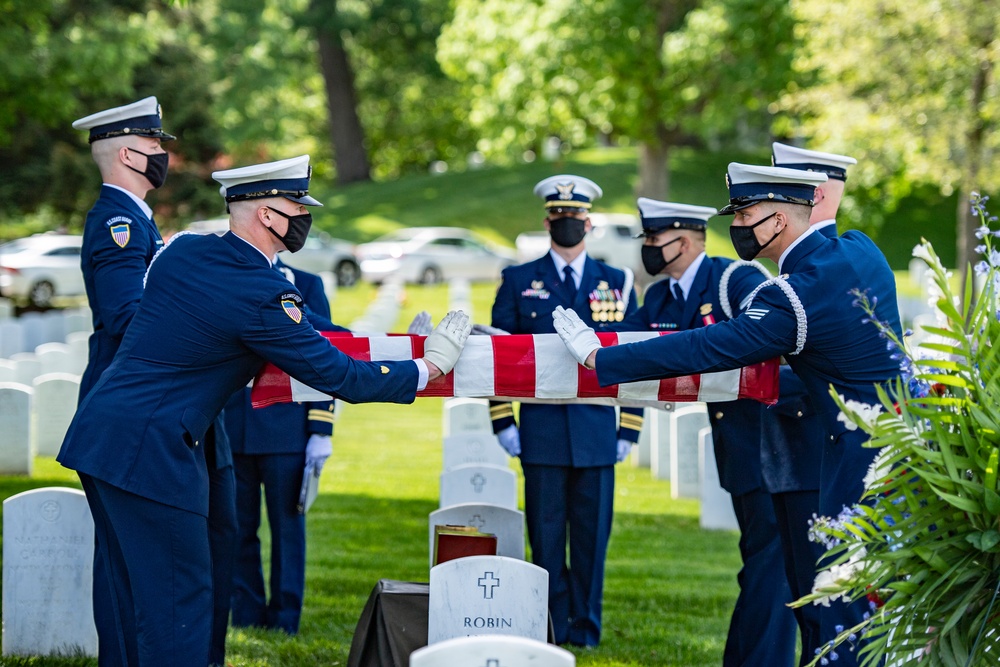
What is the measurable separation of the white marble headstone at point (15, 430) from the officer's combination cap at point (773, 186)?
8.35 metres

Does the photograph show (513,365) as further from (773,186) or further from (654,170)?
(654,170)

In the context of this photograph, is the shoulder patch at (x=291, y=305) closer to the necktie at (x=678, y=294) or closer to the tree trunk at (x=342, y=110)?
the necktie at (x=678, y=294)

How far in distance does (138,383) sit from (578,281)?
299 cm

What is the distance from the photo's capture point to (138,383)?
451 centimetres

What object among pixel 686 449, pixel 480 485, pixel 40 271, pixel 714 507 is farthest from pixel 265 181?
pixel 40 271

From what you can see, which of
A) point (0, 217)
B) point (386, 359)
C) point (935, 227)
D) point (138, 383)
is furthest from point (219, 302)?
point (935, 227)

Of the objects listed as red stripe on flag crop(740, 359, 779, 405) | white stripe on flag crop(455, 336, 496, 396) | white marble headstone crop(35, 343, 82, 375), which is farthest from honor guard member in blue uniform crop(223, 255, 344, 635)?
white marble headstone crop(35, 343, 82, 375)

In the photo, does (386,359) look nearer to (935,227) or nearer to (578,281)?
(578,281)

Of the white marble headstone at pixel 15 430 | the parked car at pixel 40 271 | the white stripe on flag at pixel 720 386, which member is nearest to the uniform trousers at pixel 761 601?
the white stripe on flag at pixel 720 386

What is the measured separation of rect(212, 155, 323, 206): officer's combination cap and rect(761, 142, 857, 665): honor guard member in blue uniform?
6.88 feet

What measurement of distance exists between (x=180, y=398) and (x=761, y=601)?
2812 millimetres

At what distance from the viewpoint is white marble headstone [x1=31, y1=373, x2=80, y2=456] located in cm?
1233

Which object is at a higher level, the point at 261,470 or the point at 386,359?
the point at 386,359

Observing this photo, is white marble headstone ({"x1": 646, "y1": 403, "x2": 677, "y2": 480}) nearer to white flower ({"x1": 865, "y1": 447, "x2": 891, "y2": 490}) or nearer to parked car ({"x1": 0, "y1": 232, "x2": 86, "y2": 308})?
white flower ({"x1": 865, "y1": 447, "x2": 891, "y2": 490})
